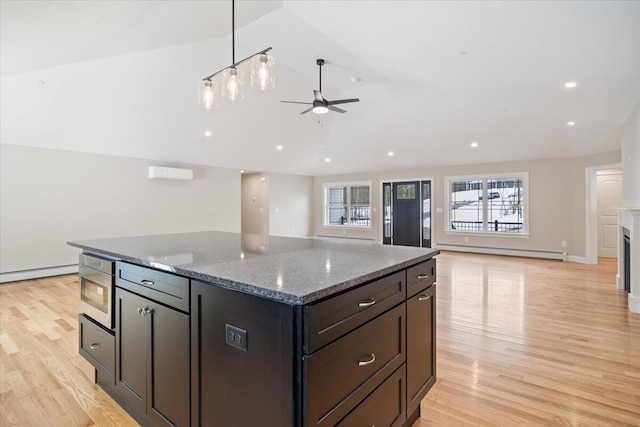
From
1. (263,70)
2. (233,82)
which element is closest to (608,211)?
(263,70)

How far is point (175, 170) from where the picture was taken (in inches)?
281

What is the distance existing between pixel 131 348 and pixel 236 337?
96cm

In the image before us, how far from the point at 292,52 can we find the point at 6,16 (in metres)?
2.81

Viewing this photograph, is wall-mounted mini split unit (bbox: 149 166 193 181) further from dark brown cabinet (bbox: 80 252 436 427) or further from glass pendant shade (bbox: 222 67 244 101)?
dark brown cabinet (bbox: 80 252 436 427)

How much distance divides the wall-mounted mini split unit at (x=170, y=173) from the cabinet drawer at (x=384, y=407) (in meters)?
6.64

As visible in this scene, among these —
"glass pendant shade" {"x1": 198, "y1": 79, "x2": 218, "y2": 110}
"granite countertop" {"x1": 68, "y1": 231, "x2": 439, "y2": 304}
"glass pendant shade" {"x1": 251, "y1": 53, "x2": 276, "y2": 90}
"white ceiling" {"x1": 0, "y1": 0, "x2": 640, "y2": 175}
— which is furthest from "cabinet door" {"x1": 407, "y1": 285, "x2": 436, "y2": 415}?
"white ceiling" {"x1": 0, "y1": 0, "x2": 640, "y2": 175}

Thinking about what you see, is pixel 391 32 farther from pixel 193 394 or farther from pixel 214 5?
pixel 193 394

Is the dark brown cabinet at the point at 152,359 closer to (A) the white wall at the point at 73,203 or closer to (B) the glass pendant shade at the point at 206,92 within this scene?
(B) the glass pendant shade at the point at 206,92

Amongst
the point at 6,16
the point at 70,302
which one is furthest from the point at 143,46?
the point at 70,302

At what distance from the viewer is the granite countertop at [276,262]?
1.17m

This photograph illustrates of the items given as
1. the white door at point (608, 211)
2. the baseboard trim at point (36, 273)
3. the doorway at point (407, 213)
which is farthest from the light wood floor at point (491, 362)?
the doorway at point (407, 213)

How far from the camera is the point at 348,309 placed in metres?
1.25

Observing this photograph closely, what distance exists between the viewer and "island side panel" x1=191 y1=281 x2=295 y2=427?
1.10m

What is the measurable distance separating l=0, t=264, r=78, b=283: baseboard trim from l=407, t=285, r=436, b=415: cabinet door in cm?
658
